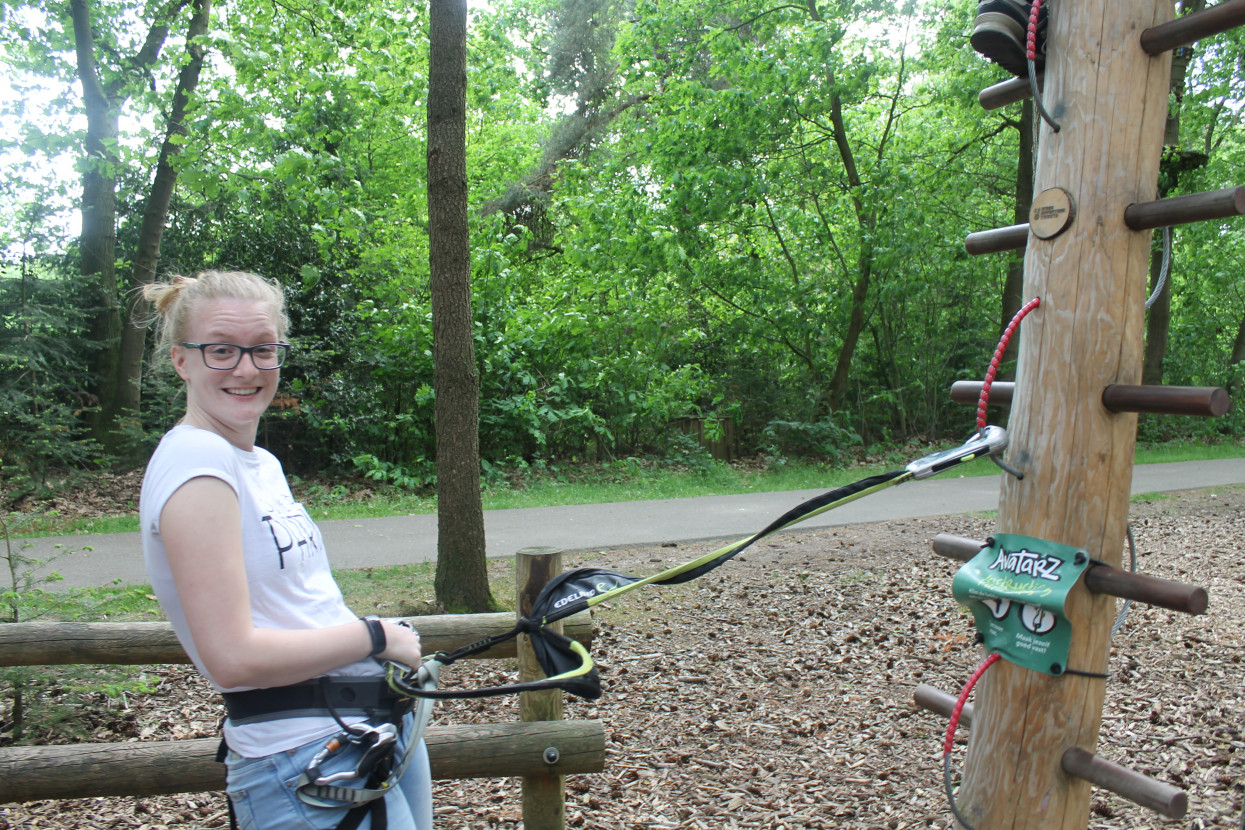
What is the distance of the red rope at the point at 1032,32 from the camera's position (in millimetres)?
2107

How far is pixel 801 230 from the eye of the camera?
14.9 m

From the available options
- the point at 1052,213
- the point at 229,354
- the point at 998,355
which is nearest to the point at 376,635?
the point at 229,354

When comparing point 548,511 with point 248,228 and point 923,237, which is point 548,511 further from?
point 923,237

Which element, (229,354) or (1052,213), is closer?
(229,354)

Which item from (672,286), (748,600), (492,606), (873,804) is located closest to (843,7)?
(672,286)

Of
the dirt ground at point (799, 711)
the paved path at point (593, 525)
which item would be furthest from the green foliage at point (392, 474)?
the dirt ground at point (799, 711)

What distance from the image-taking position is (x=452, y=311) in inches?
211

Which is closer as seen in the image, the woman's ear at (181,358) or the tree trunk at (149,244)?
the woman's ear at (181,358)

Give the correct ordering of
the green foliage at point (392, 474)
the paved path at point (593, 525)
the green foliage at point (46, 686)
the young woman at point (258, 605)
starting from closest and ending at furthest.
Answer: the young woman at point (258, 605) < the green foliage at point (46, 686) < the paved path at point (593, 525) < the green foliage at point (392, 474)

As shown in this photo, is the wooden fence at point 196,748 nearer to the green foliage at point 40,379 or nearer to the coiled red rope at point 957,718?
the coiled red rope at point 957,718

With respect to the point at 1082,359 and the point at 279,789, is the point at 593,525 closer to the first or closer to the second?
the point at 1082,359

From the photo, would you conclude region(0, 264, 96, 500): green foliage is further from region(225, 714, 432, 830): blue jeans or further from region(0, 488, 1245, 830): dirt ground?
region(225, 714, 432, 830): blue jeans

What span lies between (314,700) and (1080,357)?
1.89m

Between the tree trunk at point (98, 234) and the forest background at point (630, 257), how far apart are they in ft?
0.12
